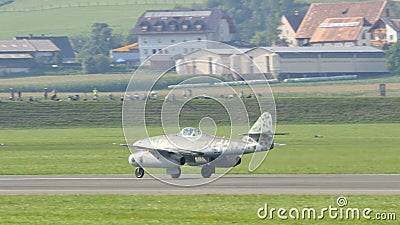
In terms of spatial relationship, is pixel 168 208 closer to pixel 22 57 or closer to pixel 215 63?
pixel 215 63

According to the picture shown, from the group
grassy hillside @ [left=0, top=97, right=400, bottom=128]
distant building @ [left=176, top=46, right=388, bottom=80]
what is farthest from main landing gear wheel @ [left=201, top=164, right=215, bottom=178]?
distant building @ [left=176, top=46, right=388, bottom=80]

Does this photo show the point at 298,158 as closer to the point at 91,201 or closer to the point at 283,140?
the point at 91,201

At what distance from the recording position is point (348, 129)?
9156 cm

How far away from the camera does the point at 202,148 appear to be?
45969mm

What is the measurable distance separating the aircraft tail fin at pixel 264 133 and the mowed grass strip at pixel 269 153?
92 cm

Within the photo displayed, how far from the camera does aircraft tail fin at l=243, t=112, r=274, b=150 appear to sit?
46812mm

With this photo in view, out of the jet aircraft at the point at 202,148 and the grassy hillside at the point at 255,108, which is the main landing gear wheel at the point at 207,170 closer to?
the jet aircraft at the point at 202,148

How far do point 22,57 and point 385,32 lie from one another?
6868cm

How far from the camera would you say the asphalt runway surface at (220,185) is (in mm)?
41062

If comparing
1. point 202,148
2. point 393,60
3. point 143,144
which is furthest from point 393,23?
point 202,148

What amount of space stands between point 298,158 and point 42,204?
713 inches

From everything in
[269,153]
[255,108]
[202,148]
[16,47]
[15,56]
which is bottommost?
[255,108]

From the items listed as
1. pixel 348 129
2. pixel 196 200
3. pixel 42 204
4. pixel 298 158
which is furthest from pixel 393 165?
pixel 348 129

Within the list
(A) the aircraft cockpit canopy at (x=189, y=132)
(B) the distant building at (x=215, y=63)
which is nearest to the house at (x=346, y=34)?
(B) the distant building at (x=215, y=63)
